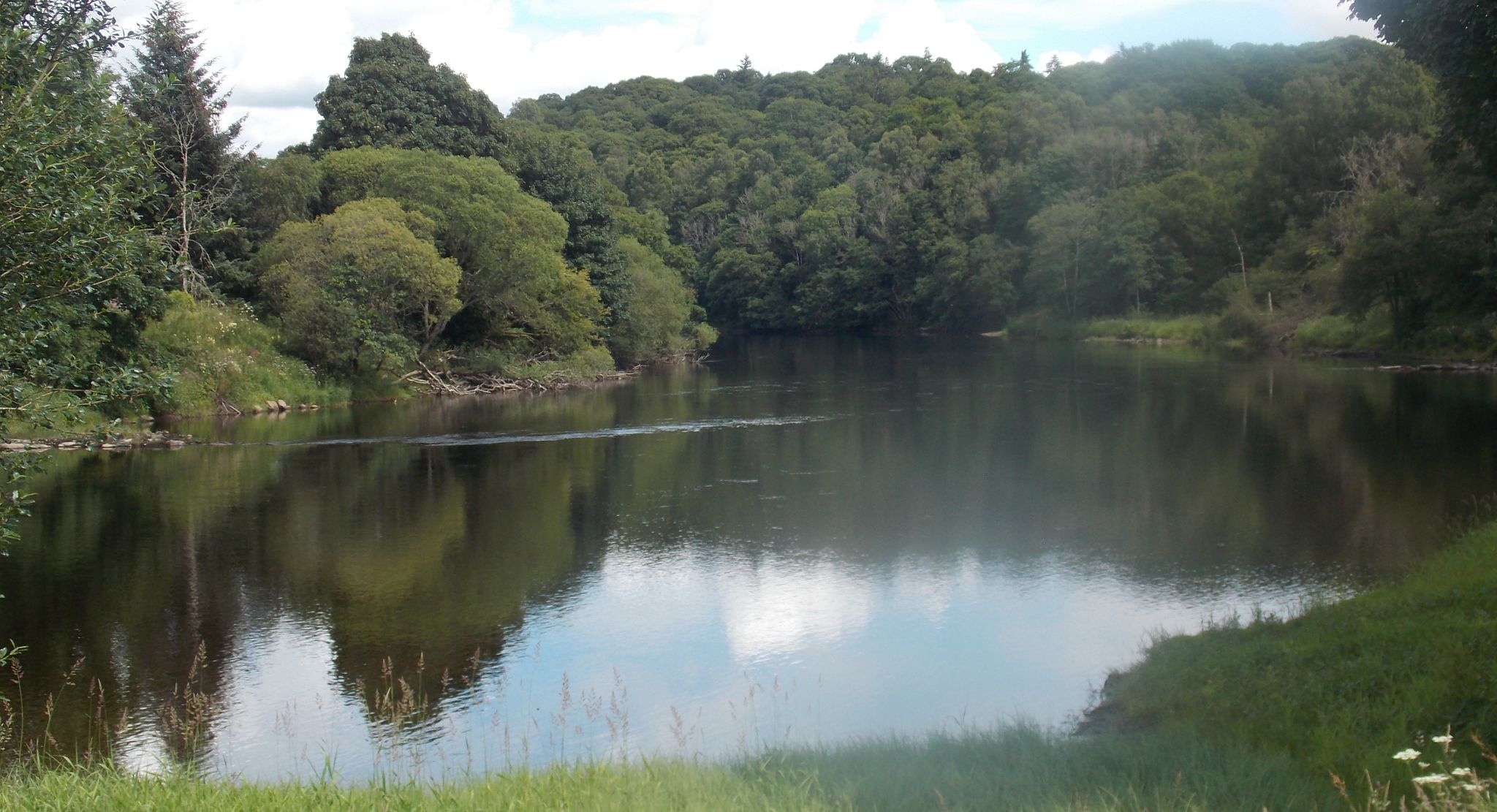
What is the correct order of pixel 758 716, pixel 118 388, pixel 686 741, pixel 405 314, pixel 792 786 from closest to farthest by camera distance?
pixel 792 786, pixel 118 388, pixel 686 741, pixel 758 716, pixel 405 314

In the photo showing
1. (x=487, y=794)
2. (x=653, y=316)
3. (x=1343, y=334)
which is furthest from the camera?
(x=653, y=316)

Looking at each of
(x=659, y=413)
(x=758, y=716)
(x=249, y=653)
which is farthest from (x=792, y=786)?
(x=659, y=413)

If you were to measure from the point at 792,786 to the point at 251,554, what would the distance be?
13.1 meters

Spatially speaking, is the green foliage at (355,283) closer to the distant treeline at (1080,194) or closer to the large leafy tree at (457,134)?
the large leafy tree at (457,134)

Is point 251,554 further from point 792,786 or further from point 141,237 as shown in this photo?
point 792,786

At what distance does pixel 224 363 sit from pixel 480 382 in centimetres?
1074

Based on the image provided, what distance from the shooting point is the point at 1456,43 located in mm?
11852

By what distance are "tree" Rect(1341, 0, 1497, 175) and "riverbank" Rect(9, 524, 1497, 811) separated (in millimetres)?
5702

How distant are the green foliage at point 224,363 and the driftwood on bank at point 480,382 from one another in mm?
3396

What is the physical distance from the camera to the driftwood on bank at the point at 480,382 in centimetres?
4125

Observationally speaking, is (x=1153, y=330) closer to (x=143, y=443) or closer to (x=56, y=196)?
(x=143, y=443)

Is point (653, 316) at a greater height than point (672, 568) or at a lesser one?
greater

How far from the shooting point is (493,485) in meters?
22.7

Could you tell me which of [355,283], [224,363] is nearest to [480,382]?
[355,283]
